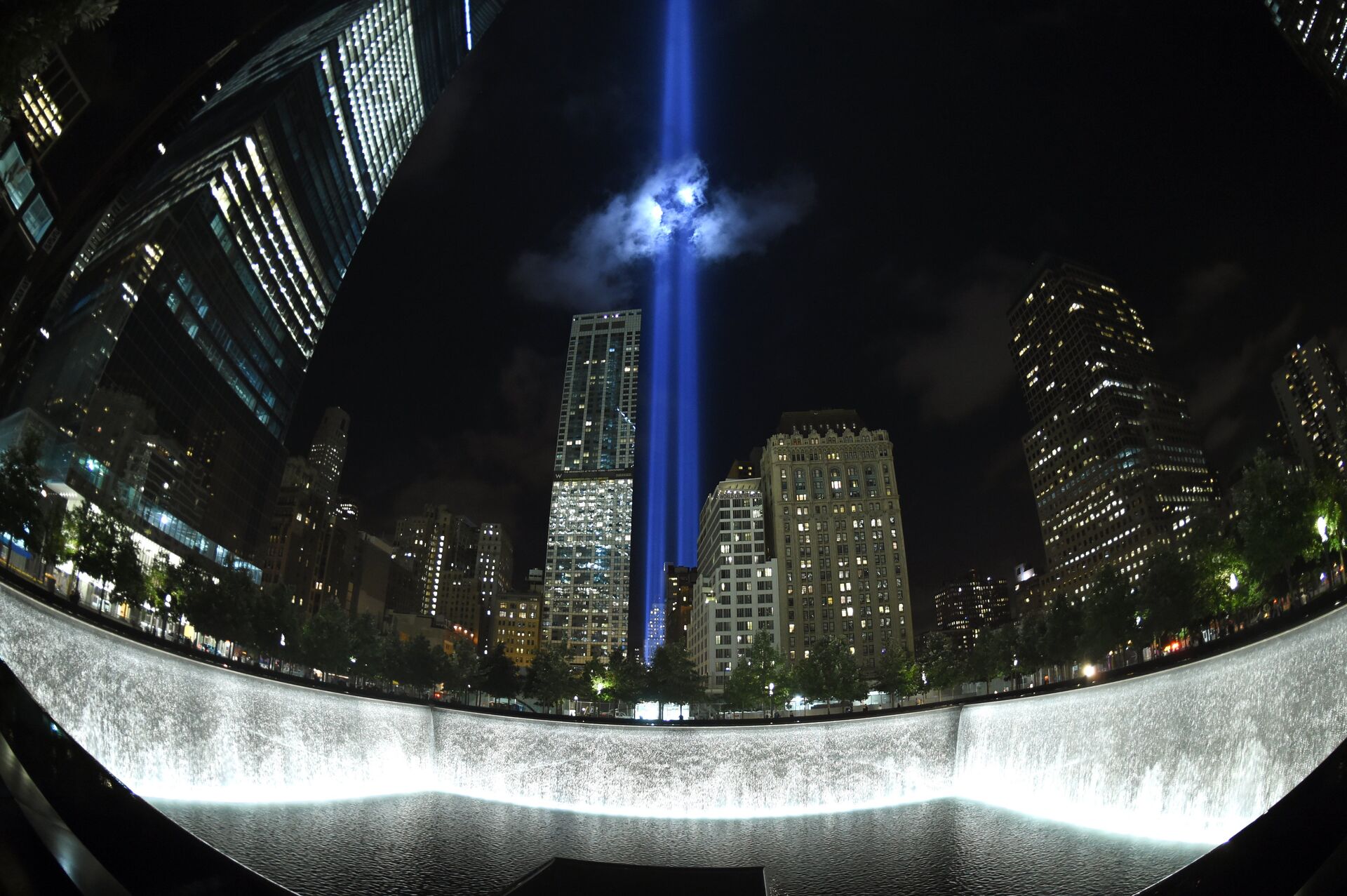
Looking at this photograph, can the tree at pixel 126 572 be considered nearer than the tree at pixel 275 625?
Yes

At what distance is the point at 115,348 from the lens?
6550 centimetres

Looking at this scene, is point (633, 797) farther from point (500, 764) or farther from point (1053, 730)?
point (1053, 730)

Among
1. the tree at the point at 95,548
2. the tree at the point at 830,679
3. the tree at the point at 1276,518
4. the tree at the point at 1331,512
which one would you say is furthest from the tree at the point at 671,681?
the tree at the point at 1331,512

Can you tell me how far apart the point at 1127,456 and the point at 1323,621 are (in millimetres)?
169851

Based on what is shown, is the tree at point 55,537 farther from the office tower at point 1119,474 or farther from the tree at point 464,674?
the office tower at point 1119,474

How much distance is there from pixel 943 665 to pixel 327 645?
73.8m

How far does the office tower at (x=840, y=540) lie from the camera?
5807 inches

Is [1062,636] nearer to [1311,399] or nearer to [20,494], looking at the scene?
[1311,399]

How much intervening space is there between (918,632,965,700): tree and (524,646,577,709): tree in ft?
145

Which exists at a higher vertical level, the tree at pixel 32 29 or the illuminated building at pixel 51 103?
the illuminated building at pixel 51 103

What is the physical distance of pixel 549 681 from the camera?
3506 inches

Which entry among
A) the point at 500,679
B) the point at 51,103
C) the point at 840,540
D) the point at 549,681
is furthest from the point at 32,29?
the point at 840,540

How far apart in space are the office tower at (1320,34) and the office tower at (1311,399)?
4271 centimetres

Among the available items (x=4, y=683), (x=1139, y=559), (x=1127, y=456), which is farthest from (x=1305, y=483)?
(x=1127, y=456)
